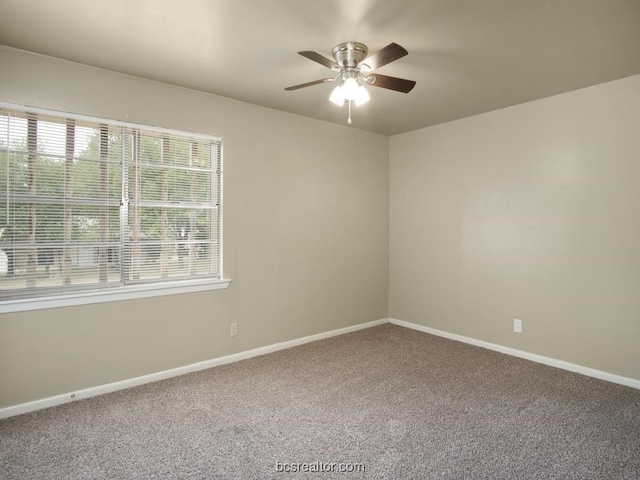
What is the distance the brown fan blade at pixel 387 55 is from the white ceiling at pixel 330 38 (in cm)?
20

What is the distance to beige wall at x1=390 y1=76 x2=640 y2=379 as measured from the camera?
3.11 metres

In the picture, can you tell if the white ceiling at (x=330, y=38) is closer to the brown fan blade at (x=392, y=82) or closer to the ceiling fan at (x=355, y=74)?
the ceiling fan at (x=355, y=74)

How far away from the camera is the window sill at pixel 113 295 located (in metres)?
2.61

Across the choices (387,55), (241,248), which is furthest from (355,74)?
(241,248)

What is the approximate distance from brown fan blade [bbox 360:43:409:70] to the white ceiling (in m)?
0.20

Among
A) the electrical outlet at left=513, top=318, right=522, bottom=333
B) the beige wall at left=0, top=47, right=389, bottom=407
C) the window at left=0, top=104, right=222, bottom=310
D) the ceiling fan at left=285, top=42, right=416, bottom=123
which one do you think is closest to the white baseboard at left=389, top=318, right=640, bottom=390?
the electrical outlet at left=513, top=318, right=522, bottom=333

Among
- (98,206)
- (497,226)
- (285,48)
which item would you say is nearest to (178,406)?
(98,206)

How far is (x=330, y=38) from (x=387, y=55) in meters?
0.45

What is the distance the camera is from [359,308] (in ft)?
15.5

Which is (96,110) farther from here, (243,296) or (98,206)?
(243,296)

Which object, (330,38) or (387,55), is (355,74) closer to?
(330,38)

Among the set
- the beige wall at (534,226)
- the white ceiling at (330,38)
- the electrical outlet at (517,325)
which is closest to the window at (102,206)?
the white ceiling at (330,38)

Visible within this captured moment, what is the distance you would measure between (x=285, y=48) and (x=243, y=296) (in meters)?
2.23

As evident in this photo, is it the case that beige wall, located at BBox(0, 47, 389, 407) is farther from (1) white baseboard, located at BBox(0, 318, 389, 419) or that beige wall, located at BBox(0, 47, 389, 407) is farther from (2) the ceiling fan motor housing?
(2) the ceiling fan motor housing
